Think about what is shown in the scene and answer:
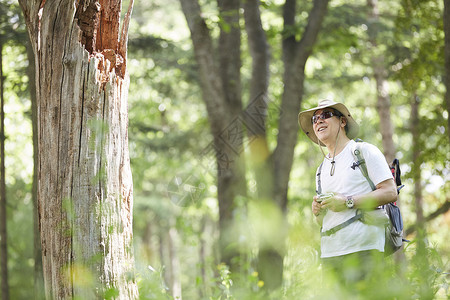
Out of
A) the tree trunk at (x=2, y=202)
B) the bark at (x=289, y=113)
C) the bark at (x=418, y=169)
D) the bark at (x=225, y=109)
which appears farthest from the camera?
the tree trunk at (x=2, y=202)

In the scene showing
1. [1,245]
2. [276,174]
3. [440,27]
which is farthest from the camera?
[1,245]

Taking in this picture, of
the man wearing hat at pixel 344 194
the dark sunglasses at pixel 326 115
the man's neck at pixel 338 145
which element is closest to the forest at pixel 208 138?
the man wearing hat at pixel 344 194

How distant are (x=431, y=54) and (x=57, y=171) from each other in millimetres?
5796

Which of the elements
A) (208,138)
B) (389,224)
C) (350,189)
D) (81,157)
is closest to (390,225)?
(389,224)

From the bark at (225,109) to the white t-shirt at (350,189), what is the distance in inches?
137

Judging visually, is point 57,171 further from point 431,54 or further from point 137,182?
point 137,182

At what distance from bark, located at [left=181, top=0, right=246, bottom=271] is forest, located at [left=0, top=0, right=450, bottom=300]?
0.8 inches

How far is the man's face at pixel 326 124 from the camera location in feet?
12.2

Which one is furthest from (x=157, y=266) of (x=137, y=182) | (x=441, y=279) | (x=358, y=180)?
(x=137, y=182)

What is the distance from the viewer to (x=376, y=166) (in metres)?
3.36

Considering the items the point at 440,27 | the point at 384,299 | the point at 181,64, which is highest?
the point at 181,64

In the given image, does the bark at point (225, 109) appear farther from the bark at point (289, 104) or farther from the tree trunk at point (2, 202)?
the tree trunk at point (2, 202)

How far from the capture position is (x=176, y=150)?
49.0 ft

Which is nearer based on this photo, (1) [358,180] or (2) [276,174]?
(1) [358,180]
